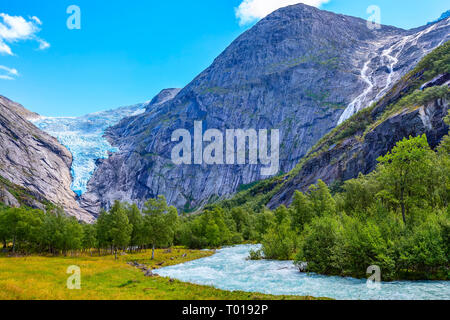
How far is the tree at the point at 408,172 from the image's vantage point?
131 ft

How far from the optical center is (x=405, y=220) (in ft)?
128

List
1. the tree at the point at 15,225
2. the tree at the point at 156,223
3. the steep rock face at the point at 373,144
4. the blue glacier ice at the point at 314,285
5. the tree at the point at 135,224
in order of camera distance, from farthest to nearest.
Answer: the steep rock face at the point at 373,144
the tree at the point at 135,224
the tree at the point at 15,225
the tree at the point at 156,223
the blue glacier ice at the point at 314,285

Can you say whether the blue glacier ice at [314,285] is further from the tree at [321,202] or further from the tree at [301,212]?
the tree at [321,202]

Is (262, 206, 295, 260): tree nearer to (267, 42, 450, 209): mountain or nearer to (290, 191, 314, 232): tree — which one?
(290, 191, 314, 232): tree

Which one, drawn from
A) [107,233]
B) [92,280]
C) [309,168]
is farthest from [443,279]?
[309,168]

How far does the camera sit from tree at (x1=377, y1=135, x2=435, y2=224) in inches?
1569

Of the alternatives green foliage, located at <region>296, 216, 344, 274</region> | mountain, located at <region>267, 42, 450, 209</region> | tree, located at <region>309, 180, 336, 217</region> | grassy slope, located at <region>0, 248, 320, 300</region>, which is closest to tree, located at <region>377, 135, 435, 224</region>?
green foliage, located at <region>296, 216, 344, 274</region>

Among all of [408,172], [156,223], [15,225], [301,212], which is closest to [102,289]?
[408,172]

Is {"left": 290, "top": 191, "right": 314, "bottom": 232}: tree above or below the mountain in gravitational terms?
below

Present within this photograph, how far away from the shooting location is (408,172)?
4059 cm

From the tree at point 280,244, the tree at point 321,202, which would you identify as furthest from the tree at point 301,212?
the tree at point 280,244
